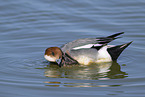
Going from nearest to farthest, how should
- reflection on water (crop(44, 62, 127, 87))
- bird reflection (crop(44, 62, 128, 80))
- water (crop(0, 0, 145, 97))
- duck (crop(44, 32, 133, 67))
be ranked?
water (crop(0, 0, 145, 97)) → reflection on water (crop(44, 62, 127, 87)) → bird reflection (crop(44, 62, 128, 80)) → duck (crop(44, 32, 133, 67))

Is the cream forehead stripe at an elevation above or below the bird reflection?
above

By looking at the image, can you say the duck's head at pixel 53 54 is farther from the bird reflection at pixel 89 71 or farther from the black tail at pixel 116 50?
the black tail at pixel 116 50

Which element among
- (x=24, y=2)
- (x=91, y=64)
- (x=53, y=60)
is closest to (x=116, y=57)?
(x=91, y=64)

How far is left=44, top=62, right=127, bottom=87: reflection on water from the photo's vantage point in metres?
9.10

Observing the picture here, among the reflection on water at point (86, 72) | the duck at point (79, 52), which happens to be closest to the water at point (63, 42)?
the reflection on water at point (86, 72)

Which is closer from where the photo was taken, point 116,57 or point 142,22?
point 116,57

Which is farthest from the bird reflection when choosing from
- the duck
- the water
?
the duck

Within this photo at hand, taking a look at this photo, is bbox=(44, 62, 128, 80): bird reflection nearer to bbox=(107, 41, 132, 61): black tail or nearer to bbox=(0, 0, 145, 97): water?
bbox=(0, 0, 145, 97): water

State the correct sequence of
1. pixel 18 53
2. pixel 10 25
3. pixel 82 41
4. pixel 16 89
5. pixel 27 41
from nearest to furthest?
1. pixel 16 89
2. pixel 82 41
3. pixel 18 53
4. pixel 27 41
5. pixel 10 25

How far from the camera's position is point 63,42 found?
12.1 m

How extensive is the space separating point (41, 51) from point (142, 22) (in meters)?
4.21

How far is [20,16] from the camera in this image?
1442 cm

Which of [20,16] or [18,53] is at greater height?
[20,16]

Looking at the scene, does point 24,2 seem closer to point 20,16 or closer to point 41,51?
point 20,16
